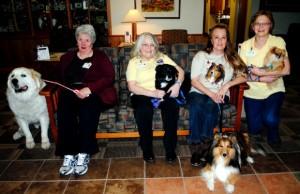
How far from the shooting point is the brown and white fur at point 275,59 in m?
2.28

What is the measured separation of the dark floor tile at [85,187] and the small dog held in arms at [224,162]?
0.81 meters

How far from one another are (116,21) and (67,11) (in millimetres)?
953

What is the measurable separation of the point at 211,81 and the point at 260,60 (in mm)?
503

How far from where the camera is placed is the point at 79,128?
2.18m

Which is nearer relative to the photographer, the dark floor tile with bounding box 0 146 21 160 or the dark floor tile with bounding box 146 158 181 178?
the dark floor tile with bounding box 146 158 181 178

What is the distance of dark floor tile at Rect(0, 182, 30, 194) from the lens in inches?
76.0

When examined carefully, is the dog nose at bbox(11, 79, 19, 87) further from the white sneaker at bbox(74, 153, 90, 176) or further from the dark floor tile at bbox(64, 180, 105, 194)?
the dark floor tile at bbox(64, 180, 105, 194)

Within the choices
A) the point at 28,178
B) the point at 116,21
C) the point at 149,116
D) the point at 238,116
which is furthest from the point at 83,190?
the point at 116,21

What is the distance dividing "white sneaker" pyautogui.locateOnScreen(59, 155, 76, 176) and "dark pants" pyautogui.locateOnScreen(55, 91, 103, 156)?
0.04 meters

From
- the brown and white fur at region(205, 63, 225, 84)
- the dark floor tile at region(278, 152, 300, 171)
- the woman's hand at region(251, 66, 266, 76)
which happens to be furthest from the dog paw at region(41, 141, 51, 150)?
the dark floor tile at region(278, 152, 300, 171)

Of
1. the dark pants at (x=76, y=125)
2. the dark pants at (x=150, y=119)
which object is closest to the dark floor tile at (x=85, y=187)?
the dark pants at (x=76, y=125)

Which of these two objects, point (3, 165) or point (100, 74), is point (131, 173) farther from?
point (3, 165)

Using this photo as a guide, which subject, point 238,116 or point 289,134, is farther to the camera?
point 289,134

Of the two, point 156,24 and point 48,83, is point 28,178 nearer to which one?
point 48,83
